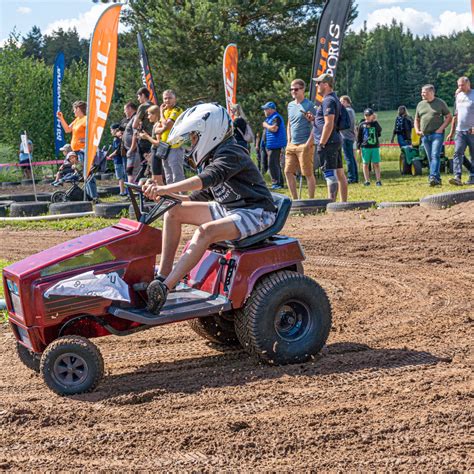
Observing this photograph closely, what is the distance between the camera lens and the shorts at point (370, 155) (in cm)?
1686

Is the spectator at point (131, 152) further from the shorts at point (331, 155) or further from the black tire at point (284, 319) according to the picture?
the black tire at point (284, 319)

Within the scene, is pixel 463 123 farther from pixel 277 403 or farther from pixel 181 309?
pixel 277 403

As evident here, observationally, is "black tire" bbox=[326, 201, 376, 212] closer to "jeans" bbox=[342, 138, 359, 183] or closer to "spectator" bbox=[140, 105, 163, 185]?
"spectator" bbox=[140, 105, 163, 185]

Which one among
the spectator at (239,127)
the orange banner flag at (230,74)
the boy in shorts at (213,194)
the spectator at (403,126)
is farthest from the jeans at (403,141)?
the boy in shorts at (213,194)

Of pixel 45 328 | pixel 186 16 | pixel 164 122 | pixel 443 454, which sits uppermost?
pixel 186 16

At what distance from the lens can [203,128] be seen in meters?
5.27

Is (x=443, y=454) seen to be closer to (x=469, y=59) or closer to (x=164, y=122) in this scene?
(x=164, y=122)

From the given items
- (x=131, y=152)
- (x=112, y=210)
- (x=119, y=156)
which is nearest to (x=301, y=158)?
(x=112, y=210)

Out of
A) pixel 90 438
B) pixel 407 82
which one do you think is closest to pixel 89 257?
pixel 90 438

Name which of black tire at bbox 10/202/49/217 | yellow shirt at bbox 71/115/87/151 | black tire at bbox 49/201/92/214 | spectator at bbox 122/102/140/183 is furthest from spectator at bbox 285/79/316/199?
black tire at bbox 10/202/49/217

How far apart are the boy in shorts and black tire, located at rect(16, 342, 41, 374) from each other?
2.70 ft

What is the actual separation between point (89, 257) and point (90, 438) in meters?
1.33

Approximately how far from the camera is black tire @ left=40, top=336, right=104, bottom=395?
4777mm

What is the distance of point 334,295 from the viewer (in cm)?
727
